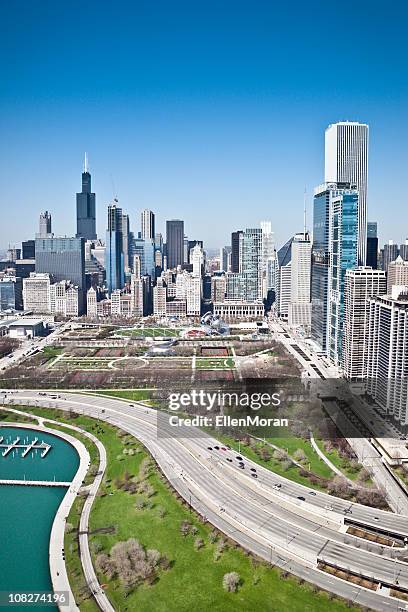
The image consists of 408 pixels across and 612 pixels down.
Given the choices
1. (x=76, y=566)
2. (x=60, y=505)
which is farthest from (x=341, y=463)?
(x=76, y=566)

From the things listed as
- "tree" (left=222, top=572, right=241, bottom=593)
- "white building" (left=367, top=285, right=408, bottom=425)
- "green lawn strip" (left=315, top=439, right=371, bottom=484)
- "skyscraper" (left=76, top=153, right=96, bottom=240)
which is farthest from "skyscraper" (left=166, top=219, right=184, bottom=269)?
"tree" (left=222, top=572, right=241, bottom=593)

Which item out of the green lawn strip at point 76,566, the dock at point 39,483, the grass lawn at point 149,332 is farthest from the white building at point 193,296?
the green lawn strip at point 76,566

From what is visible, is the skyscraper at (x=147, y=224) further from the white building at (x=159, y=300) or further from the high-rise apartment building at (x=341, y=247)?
the high-rise apartment building at (x=341, y=247)

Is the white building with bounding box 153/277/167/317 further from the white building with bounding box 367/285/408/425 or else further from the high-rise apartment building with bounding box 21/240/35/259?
the white building with bounding box 367/285/408/425

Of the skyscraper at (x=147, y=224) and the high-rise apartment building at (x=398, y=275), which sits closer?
the high-rise apartment building at (x=398, y=275)

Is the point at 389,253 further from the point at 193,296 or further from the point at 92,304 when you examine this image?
the point at 92,304
